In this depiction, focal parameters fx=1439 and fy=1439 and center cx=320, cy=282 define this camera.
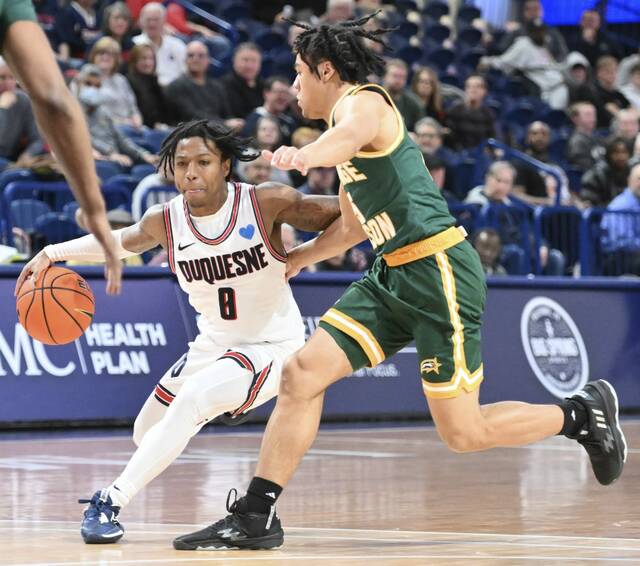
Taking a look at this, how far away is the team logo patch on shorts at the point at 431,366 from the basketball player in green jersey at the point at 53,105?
2580 mm

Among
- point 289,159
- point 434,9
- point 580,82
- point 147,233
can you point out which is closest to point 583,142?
point 580,82

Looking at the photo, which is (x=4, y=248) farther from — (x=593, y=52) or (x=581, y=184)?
(x=593, y=52)

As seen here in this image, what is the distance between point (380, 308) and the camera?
5.74 meters

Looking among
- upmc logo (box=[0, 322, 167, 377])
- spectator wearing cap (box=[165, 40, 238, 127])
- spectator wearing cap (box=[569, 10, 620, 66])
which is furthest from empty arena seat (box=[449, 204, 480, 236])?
spectator wearing cap (box=[569, 10, 620, 66])

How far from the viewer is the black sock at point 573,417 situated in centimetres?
615

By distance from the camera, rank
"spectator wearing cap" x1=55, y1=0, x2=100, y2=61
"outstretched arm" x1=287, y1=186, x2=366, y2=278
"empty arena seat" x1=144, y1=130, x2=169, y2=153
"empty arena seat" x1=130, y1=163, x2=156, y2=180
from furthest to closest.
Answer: "spectator wearing cap" x1=55, y1=0, x2=100, y2=61
"empty arena seat" x1=144, y1=130, x2=169, y2=153
"empty arena seat" x1=130, y1=163, x2=156, y2=180
"outstretched arm" x1=287, y1=186, x2=366, y2=278

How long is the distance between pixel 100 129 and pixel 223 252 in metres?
7.14

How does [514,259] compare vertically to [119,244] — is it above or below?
below

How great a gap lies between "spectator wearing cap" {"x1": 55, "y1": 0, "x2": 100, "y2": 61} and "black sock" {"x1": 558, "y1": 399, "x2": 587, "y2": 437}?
9.90 m

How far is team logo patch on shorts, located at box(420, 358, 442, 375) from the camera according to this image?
18.5 feet

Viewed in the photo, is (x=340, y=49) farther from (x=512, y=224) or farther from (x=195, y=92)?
A: (x=195, y=92)

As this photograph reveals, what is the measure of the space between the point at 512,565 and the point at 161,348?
6653mm

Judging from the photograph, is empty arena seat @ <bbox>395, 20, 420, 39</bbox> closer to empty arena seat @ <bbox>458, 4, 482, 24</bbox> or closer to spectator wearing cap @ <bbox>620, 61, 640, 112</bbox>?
empty arena seat @ <bbox>458, 4, 482, 24</bbox>

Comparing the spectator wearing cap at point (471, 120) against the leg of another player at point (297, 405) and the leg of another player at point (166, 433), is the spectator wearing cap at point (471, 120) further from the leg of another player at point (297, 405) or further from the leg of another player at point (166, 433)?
the leg of another player at point (297, 405)
